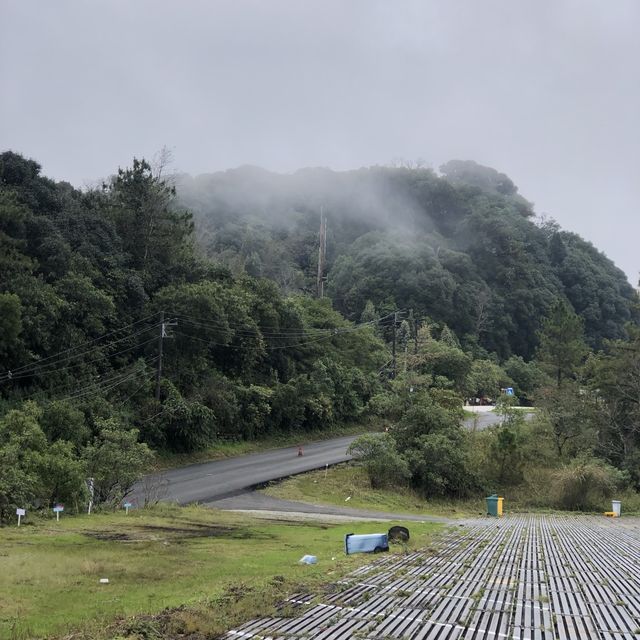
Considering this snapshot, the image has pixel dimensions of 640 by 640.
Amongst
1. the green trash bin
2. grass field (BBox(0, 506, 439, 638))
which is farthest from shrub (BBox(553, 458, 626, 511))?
grass field (BBox(0, 506, 439, 638))

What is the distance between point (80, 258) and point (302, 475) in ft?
51.2

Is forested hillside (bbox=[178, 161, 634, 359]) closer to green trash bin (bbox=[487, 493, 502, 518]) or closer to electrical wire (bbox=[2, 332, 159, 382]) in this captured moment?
electrical wire (bbox=[2, 332, 159, 382])

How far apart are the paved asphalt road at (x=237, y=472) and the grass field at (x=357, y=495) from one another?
4.16 ft

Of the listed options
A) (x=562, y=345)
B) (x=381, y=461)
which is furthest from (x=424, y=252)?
(x=381, y=461)

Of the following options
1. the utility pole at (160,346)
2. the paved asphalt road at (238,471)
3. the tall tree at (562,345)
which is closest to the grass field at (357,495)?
the paved asphalt road at (238,471)

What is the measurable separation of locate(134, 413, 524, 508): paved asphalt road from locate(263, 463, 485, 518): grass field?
127cm

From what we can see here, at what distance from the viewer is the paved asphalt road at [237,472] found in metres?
22.7

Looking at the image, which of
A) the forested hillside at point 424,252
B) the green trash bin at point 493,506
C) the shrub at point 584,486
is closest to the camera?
the green trash bin at point 493,506

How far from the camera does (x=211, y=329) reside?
111 ft

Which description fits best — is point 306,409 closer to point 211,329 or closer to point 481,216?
point 211,329

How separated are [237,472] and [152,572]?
18352mm

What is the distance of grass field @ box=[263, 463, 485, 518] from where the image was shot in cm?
2358

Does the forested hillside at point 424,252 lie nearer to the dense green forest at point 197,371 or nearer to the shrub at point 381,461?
the dense green forest at point 197,371

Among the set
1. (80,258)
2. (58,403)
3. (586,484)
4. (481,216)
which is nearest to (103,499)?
(58,403)
